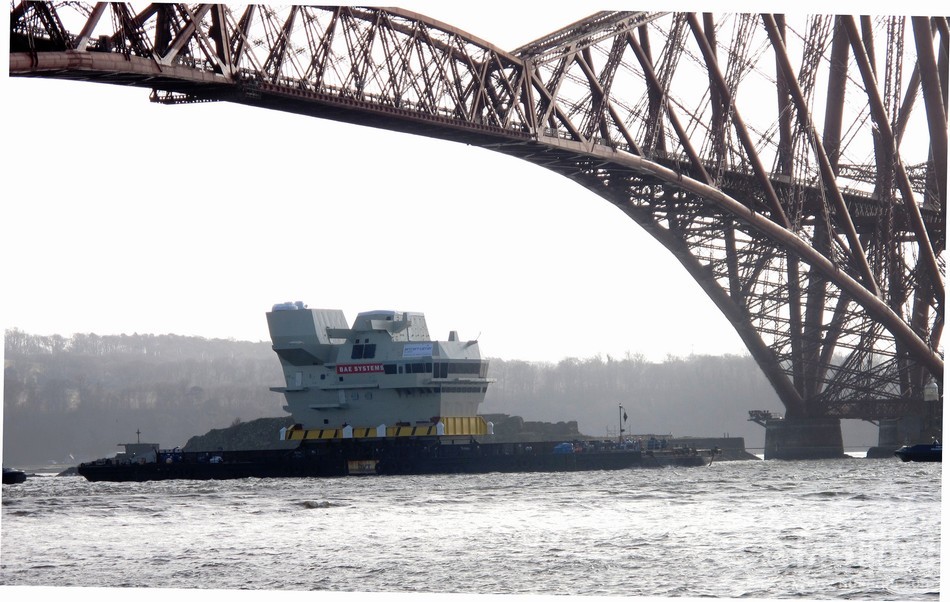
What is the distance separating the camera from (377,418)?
61750 mm

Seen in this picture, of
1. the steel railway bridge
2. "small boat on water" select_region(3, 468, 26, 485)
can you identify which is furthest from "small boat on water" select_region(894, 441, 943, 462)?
"small boat on water" select_region(3, 468, 26, 485)

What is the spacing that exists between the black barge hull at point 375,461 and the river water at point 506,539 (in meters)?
10.0

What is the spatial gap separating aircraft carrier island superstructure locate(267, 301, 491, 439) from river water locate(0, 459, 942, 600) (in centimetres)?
1260

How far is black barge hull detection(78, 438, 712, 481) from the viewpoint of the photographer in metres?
58.5

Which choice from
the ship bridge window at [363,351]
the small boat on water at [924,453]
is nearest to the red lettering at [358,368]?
the ship bridge window at [363,351]

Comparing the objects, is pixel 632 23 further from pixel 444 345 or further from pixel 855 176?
pixel 444 345

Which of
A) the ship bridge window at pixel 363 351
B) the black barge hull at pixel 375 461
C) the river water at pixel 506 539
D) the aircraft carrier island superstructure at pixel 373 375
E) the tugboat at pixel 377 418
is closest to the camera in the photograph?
the river water at pixel 506 539

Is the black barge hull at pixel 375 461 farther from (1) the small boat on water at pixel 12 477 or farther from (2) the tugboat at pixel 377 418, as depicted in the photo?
(1) the small boat on water at pixel 12 477

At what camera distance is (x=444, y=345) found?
201ft

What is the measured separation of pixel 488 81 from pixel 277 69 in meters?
9.63

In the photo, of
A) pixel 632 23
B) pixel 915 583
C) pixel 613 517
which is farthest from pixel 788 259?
pixel 915 583

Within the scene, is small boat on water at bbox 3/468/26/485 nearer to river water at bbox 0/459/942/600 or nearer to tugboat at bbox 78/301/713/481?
tugboat at bbox 78/301/713/481

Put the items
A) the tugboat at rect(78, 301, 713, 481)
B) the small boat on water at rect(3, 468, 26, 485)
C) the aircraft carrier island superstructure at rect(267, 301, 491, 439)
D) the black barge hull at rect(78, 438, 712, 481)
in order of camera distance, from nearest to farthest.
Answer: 1. the small boat on water at rect(3, 468, 26, 485)
2. the black barge hull at rect(78, 438, 712, 481)
3. the tugboat at rect(78, 301, 713, 481)
4. the aircraft carrier island superstructure at rect(267, 301, 491, 439)

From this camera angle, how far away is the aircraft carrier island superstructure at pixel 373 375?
60.8m
